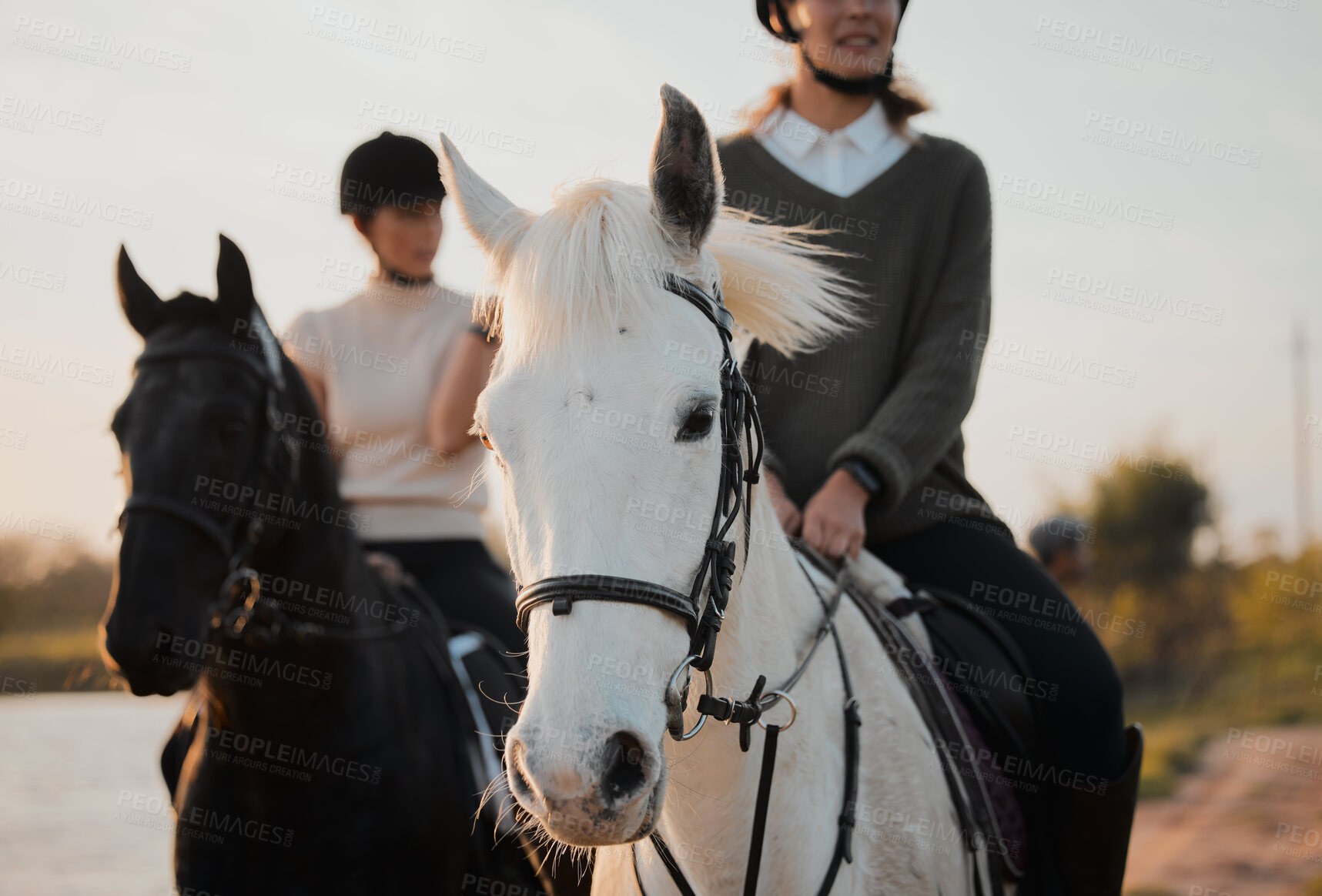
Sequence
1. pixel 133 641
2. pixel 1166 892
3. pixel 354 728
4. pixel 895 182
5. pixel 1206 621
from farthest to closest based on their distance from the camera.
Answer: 1. pixel 1206 621
2. pixel 1166 892
3. pixel 354 728
4. pixel 895 182
5. pixel 133 641

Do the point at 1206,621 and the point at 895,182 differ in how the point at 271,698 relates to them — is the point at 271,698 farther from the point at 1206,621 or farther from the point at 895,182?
the point at 1206,621

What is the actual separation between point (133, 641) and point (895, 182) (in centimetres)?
281

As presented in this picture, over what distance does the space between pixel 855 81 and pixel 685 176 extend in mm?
1630

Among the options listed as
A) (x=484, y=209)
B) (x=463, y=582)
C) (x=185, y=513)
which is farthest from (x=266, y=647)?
(x=484, y=209)

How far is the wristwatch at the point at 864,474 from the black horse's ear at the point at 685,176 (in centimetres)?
102

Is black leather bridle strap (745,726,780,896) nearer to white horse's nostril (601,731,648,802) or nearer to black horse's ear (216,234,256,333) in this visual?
white horse's nostril (601,731,648,802)

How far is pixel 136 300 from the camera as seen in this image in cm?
338

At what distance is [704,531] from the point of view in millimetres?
1653

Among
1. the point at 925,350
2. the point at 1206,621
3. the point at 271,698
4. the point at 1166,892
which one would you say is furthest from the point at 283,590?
the point at 1206,621

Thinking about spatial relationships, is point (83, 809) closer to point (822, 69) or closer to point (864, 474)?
point (864, 474)

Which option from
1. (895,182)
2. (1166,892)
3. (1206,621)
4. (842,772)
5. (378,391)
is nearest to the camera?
(842,772)

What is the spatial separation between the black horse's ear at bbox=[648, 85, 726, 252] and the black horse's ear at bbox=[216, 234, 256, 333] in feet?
7.07

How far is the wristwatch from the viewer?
8.72 feet

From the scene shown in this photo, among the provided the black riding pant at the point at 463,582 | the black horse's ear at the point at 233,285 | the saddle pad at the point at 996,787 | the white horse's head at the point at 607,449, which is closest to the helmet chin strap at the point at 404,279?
the black horse's ear at the point at 233,285
